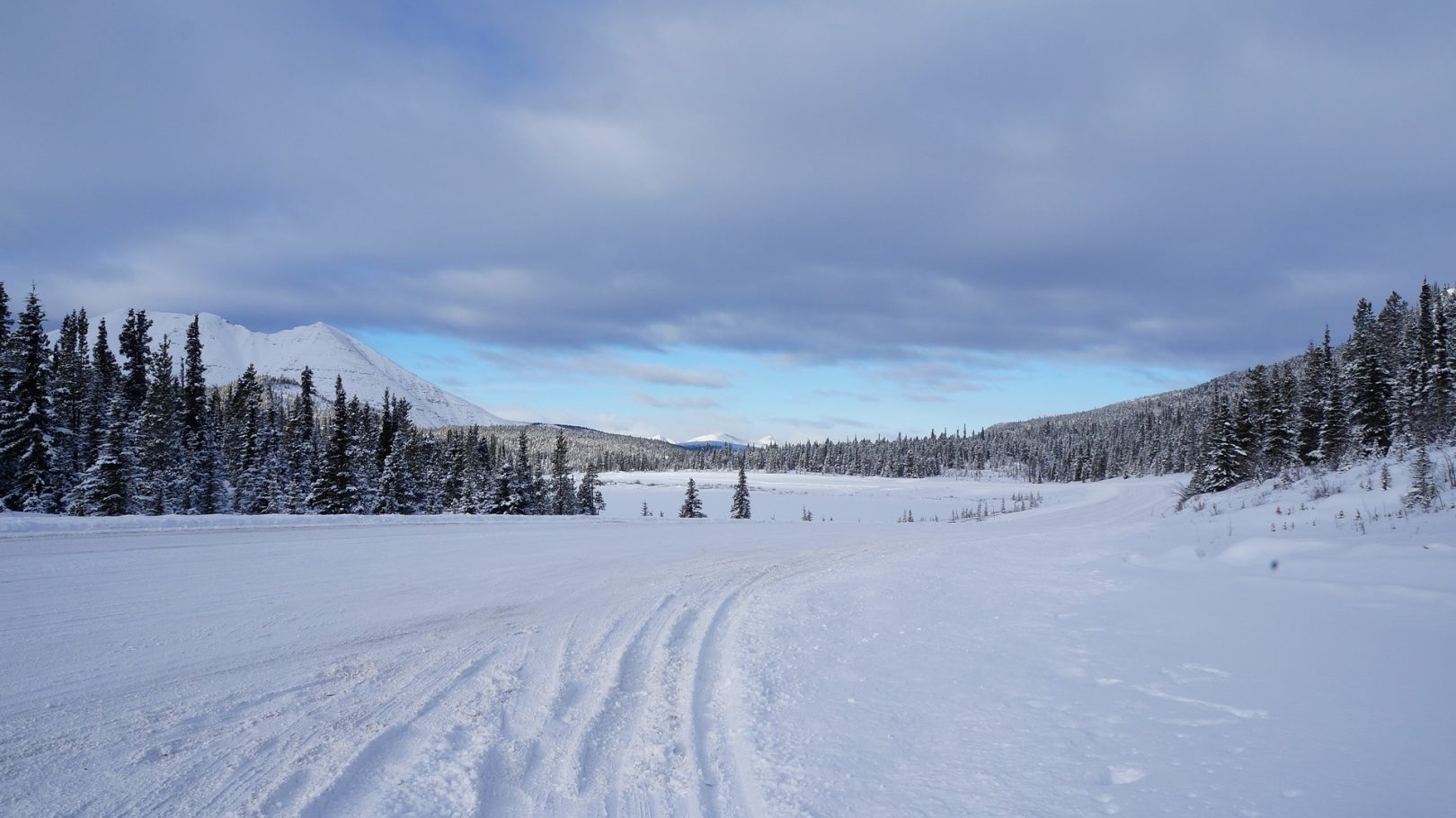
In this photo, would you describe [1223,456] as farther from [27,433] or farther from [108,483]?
[27,433]

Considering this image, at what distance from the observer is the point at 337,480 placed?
113 ft

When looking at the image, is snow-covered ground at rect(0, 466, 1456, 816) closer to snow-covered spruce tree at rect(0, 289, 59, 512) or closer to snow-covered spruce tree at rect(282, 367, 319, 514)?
snow-covered spruce tree at rect(0, 289, 59, 512)

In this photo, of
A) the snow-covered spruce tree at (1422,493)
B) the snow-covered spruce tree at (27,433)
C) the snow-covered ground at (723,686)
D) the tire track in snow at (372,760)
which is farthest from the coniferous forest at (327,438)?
the tire track in snow at (372,760)

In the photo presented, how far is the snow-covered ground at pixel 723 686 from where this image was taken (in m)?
3.39

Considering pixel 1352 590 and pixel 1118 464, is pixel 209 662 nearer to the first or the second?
pixel 1352 590

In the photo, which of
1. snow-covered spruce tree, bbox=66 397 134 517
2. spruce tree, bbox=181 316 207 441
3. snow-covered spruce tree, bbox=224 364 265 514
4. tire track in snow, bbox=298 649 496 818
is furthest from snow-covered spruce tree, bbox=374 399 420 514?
tire track in snow, bbox=298 649 496 818

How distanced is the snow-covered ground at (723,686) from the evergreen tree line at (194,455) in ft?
71.9

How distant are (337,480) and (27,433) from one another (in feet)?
38.8

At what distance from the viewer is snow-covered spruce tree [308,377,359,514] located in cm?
3412

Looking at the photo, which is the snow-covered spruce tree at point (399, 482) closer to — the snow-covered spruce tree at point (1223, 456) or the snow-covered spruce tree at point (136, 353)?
the snow-covered spruce tree at point (136, 353)

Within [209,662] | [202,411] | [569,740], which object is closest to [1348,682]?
[569,740]

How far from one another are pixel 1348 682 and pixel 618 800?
5.03 metres

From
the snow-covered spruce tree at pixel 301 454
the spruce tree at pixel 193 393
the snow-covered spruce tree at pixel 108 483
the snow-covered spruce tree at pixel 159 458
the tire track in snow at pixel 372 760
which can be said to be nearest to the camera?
the tire track in snow at pixel 372 760

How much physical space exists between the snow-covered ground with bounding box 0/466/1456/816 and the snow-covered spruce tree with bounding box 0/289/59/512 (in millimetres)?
21311
